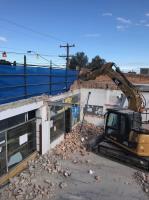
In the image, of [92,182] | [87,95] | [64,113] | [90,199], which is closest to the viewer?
[90,199]

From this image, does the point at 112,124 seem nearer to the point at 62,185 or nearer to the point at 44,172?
the point at 44,172

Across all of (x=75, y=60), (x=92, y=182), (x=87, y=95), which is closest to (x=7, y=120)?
(x=92, y=182)

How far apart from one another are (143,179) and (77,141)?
550cm

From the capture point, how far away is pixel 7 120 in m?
10.8

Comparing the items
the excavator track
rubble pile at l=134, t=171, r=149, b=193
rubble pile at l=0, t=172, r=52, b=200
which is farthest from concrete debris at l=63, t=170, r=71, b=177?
the excavator track

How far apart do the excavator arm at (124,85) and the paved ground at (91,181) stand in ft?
10.5

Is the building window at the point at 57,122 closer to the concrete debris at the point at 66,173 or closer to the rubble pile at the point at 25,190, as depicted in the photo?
the concrete debris at the point at 66,173

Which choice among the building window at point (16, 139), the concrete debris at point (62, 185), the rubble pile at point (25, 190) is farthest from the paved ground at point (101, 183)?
the building window at point (16, 139)

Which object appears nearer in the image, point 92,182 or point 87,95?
point 92,182

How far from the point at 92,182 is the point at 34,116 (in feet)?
14.0

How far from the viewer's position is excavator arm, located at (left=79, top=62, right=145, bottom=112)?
14.3 m

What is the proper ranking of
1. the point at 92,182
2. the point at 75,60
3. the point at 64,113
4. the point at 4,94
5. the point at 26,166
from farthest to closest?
1. the point at 75,60
2. the point at 64,113
3. the point at 26,166
4. the point at 92,182
5. the point at 4,94

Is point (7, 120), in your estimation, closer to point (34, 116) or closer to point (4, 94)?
point (4, 94)

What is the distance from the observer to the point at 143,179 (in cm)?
1166
